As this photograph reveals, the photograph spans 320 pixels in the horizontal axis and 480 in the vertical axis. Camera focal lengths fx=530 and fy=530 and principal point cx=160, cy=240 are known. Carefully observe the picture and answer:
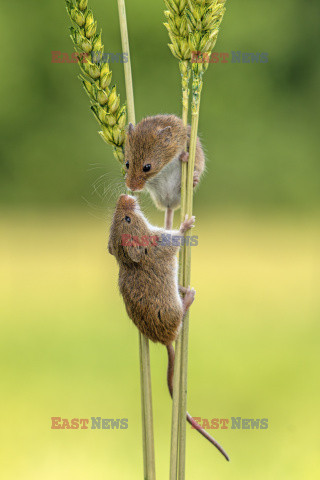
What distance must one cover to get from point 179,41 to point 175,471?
34.5 inches

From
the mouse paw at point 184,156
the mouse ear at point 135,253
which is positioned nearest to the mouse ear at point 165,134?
the mouse paw at point 184,156

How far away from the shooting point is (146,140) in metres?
1.51

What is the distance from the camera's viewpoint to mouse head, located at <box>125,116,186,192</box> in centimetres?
147

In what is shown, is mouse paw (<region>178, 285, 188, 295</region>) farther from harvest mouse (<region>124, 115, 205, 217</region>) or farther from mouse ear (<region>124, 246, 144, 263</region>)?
harvest mouse (<region>124, 115, 205, 217</region>)

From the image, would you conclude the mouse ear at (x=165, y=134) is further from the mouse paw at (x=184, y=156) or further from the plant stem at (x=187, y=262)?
the plant stem at (x=187, y=262)

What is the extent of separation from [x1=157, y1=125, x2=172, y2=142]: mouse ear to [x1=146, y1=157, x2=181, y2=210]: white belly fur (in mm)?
66

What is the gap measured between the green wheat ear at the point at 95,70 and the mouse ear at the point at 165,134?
38 centimetres

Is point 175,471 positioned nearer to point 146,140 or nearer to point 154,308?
point 154,308

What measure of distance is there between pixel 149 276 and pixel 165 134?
446mm

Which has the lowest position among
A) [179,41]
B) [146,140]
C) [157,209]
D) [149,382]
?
[149,382]

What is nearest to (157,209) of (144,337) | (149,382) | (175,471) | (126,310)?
(126,310)

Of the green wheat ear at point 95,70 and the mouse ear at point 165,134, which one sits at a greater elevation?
the green wheat ear at point 95,70

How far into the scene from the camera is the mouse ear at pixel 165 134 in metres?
1.53

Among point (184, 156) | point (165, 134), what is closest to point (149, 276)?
point (184, 156)
